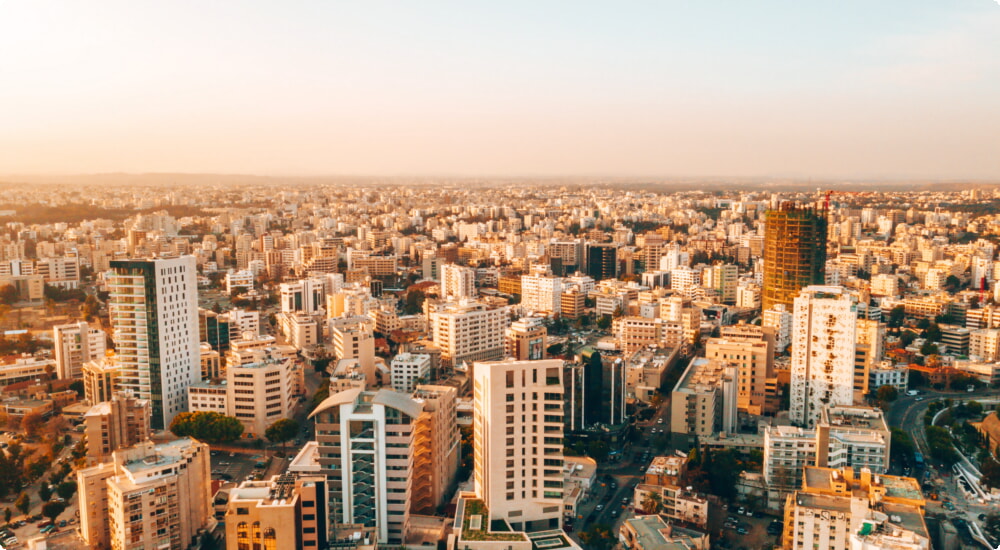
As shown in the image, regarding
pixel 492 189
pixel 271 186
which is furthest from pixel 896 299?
pixel 492 189

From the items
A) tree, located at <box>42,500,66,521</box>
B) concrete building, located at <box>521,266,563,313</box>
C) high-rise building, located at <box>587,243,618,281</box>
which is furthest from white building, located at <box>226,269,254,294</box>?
tree, located at <box>42,500,66,521</box>

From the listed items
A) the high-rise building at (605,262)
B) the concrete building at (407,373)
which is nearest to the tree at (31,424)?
the concrete building at (407,373)

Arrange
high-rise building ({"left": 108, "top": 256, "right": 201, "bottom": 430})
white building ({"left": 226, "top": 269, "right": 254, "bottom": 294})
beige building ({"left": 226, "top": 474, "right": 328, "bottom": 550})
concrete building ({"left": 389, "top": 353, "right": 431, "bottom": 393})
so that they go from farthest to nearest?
white building ({"left": 226, "top": 269, "right": 254, "bottom": 294}) < concrete building ({"left": 389, "top": 353, "right": 431, "bottom": 393}) < high-rise building ({"left": 108, "top": 256, "right": 201, "bottom": 430}) < beige building ({"left": 226, "top": 474, "right": 328, "bottom": 550})

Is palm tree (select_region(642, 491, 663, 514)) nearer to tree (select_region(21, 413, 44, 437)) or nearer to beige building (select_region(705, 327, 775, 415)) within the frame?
beige building (select_region(705, 327, 775, 415))

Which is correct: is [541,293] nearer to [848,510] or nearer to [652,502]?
[652,502]

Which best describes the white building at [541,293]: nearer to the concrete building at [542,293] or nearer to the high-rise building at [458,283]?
the concrete building at [542,293]

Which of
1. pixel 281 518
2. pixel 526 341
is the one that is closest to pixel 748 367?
pixel 526 341
